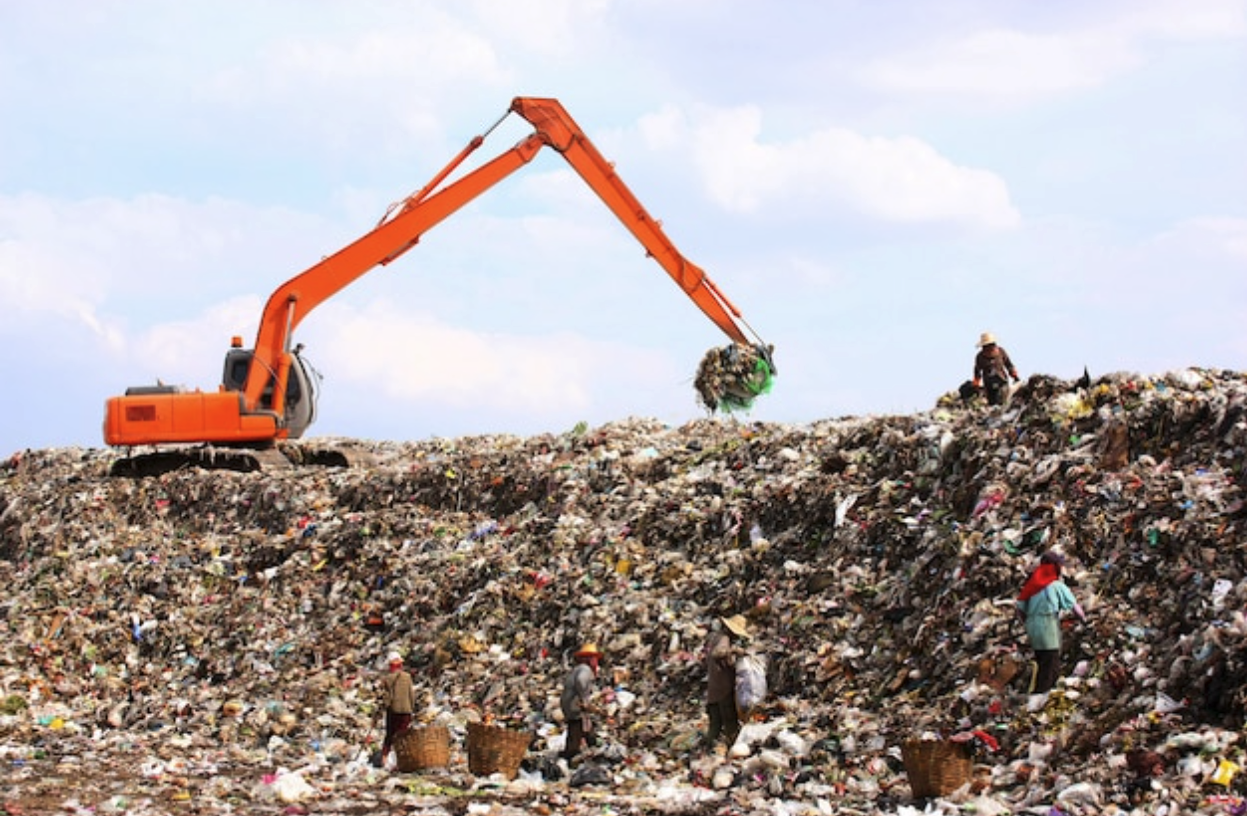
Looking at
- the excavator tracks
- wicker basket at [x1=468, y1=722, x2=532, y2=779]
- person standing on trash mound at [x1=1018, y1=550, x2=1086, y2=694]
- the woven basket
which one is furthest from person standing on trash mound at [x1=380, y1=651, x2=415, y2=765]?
the excavator tracks

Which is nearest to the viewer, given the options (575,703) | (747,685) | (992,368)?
(747,685)

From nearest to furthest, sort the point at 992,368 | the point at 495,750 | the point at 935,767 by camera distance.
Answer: the point at 935,767 < the point at 495,750 < the point at 992,368

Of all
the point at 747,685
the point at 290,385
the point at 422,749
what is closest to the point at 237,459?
the point at 290,385

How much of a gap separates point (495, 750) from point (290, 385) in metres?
11.2

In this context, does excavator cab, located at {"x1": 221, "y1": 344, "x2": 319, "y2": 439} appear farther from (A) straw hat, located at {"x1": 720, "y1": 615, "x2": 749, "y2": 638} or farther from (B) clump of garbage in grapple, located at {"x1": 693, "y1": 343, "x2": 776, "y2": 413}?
(A) straw hat, located at {"x1": 720, "y1": 615, "x2": 749, "y2": 638}

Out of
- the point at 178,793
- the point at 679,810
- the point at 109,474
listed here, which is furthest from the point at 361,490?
the point at 679,810

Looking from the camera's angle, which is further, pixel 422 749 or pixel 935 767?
pixel 422 749

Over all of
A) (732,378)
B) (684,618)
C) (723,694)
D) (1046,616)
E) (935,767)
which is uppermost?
(732,378)

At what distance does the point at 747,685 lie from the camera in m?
10.6

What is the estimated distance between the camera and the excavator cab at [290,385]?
2052cm

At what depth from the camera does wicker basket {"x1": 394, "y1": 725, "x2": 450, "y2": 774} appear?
1088 centimetres

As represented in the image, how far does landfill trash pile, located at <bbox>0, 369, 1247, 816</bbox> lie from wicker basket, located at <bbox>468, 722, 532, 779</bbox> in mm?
129

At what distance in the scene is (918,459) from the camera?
13703 mm

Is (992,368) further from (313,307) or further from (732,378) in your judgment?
(313,307)
